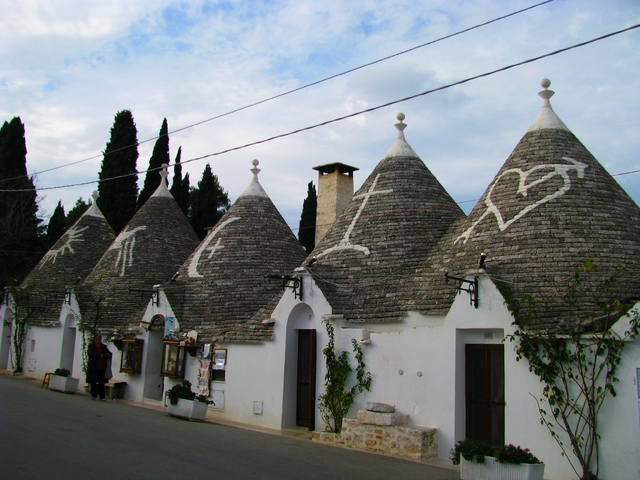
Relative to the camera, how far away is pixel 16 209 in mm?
35188

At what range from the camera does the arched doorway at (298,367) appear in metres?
14.0

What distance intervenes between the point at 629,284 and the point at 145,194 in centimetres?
3059

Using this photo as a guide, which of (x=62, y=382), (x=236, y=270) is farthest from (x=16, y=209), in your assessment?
(x=236, y=270)

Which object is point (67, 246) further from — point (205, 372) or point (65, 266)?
→ point (205, 372)

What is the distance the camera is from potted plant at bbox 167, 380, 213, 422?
1389 cm

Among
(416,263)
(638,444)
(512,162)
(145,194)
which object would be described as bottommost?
(638,444)

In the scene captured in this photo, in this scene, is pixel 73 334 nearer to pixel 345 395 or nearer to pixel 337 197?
pixel 337 197

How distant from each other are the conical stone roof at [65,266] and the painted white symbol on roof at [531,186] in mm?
16363

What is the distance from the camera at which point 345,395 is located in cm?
1249

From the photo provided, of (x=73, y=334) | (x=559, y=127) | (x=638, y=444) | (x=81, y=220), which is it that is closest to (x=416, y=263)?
(x=559, y=127)

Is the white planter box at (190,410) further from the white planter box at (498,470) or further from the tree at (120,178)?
the tree at (120,178)

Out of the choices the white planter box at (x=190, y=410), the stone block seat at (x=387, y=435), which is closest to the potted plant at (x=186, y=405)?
the white planter box at (x=190, y=410)

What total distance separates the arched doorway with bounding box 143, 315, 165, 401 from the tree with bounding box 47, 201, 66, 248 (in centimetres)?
2450

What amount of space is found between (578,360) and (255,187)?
14.1 meters
